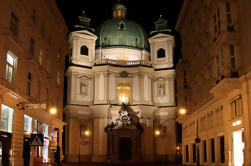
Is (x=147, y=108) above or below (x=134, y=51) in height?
below

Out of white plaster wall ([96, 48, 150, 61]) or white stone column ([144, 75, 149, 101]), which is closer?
white stone column ([144, 75, 149, 101])

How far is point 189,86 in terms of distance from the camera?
5312 centimetres

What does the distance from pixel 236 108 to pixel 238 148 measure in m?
3.35

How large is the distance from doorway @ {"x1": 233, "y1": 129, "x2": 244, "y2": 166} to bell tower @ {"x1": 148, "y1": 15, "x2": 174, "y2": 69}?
152ft

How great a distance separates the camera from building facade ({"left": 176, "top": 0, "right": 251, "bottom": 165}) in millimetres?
27922

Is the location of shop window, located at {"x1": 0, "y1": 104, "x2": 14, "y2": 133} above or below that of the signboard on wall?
above

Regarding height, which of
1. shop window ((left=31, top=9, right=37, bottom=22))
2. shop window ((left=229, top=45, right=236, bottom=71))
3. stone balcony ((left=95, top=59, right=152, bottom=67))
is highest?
stone balcony ((left=95, top=59, right=152, bottom=67))

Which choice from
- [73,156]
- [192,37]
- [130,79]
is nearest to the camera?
[192,37]

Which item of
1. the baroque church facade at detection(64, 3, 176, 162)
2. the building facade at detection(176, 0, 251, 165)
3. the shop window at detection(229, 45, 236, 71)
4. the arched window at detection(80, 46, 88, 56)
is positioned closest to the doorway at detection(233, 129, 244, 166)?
the building facade at detection(176, 0, 251, 165)

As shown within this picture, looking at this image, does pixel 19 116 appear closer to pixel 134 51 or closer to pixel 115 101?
pixel 115 101

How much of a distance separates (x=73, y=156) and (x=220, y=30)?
4552 cm

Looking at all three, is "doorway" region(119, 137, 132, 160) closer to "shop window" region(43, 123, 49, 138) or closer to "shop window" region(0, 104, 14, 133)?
"shop window" region(43, 123, 49, 138)

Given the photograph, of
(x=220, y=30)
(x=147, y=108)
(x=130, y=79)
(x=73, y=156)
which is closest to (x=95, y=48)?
(x=130, y=79)

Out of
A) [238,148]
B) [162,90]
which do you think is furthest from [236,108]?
Result: [162,90]
